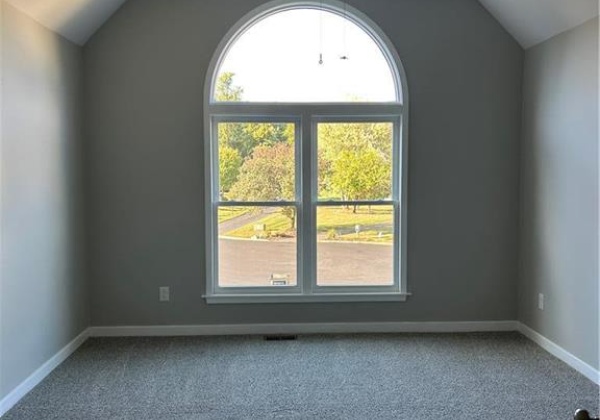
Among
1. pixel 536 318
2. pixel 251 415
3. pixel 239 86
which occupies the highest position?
pixel 239 86

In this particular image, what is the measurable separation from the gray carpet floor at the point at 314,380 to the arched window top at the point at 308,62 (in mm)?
2010

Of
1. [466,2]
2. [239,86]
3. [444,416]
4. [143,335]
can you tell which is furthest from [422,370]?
[466,2]

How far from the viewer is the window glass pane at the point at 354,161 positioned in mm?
4492

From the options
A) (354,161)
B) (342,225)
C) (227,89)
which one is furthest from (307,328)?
(227,89)

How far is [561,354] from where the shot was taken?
384 centimetres

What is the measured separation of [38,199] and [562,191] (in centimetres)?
365

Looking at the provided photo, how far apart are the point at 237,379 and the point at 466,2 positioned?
3.44m

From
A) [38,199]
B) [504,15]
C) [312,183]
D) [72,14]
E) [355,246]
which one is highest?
[504,15]

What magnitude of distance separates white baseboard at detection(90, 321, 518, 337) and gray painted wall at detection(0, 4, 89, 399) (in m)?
0.38

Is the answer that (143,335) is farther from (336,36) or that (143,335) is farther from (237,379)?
(336,36)

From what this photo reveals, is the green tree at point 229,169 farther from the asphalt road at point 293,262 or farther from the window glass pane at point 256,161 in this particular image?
the asphalt road at point 293,262

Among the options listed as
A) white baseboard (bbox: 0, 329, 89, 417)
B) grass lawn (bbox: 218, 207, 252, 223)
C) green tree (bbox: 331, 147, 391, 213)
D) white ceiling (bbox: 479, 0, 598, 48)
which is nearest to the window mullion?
green tree (bbox: 331, 147, 391, 213)

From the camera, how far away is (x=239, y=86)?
440 cm

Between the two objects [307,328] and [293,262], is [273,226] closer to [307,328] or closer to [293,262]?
[293,262]
